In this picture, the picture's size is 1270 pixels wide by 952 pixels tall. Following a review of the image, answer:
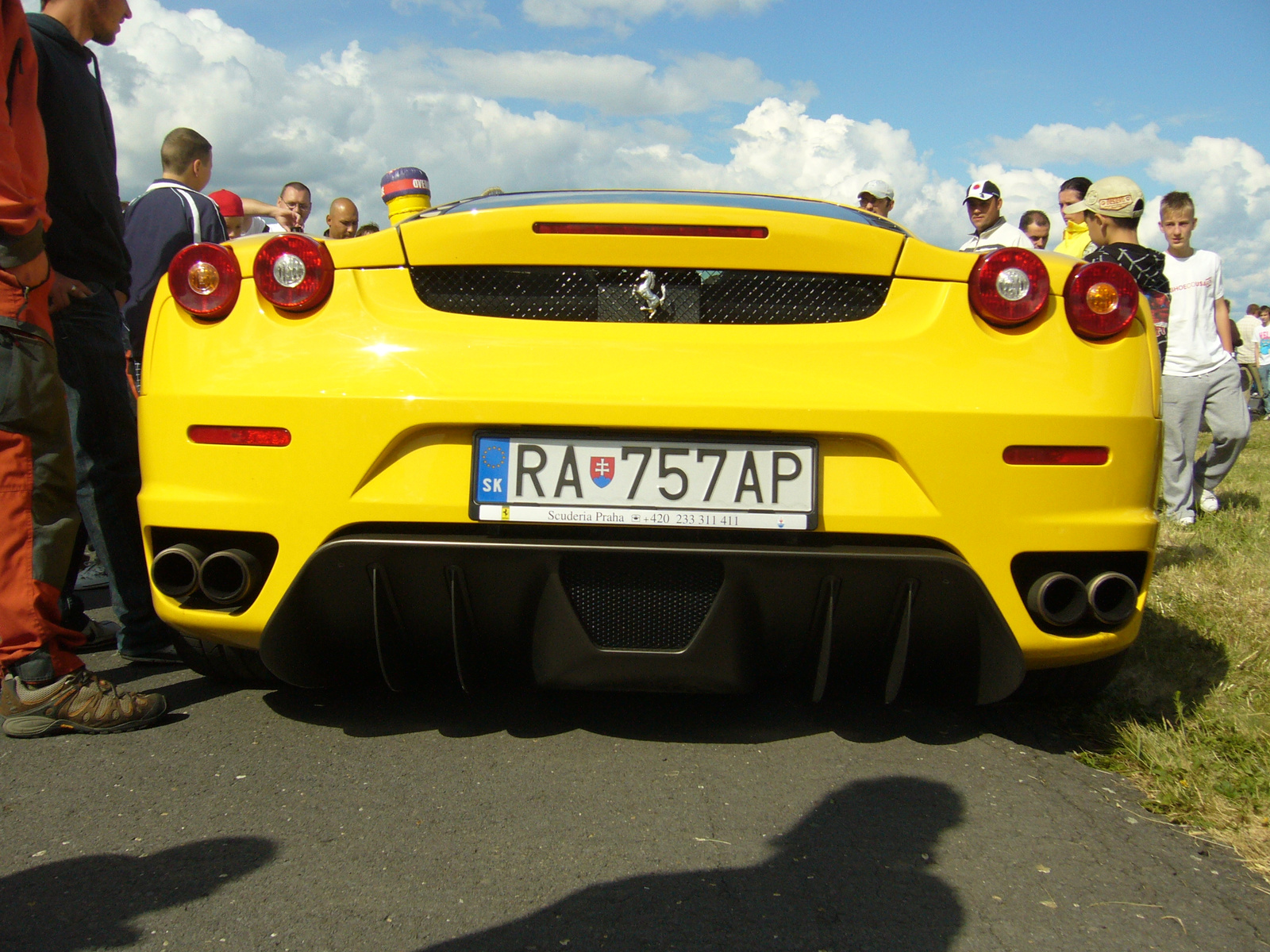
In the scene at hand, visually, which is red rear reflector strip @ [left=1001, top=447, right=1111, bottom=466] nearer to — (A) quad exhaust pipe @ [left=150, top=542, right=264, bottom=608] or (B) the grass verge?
(B) the grass verge

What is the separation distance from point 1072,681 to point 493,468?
1544mm

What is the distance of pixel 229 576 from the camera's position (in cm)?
224

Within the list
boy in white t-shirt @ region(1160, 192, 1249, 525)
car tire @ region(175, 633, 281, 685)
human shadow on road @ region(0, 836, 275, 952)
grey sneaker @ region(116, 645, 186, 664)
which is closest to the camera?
human shadow on road @ region(0, 836, 275, 952)

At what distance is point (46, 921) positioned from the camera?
1625mm

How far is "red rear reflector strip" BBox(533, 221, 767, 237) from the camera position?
2.21 meters

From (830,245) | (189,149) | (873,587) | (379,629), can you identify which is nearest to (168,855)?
(379,629)

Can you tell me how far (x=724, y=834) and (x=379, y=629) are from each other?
84 cm

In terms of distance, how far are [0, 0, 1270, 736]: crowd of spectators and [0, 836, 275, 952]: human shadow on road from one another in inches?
32.6

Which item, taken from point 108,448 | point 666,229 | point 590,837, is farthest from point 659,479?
point 108,448

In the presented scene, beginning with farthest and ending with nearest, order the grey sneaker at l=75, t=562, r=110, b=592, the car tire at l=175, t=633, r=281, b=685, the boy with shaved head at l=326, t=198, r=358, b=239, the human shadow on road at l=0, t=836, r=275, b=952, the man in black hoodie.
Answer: the boy with shaved head at l=326, t=198, r=358, b=239, the grey sneaker at l=75, t=562, r=110, b=592, the man in black hoodie, the car tire at l=175, t=633, r=281, b=685, the human shadow on road at l=0, t=836, r=275, b=952

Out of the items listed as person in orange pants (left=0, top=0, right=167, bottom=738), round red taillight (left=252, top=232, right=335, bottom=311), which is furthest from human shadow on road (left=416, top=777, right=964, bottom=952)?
person in orange pants (left=0, top=0, right=167, bottom=738)

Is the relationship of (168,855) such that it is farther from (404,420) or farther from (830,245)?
(830,245)

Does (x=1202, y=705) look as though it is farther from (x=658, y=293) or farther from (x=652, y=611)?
(x=658, y=293)

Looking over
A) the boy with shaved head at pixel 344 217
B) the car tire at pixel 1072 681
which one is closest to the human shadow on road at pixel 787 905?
the car tire at pixel 1072 681
